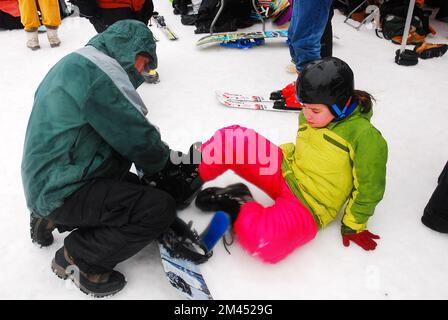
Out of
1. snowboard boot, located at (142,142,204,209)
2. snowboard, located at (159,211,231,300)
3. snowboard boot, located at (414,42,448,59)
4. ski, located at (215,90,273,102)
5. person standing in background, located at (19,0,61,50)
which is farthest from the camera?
person standing in background, located at (19,0,61,50)

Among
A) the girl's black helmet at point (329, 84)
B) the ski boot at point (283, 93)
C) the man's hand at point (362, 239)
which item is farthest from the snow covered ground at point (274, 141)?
the girl's black helmet at point (329, 84)

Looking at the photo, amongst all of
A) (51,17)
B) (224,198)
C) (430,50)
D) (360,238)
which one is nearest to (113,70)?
(224,198)

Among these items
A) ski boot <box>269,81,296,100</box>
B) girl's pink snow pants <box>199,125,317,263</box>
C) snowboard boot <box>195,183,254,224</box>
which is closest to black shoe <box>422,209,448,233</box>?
girl's pink snow pants <box>199,125,317,263</box>

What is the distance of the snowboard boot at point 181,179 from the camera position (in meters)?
1.95

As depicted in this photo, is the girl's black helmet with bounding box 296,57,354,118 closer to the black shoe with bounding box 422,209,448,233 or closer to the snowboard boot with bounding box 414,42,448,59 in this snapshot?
the black shoe with bounding box 422,209,448,233

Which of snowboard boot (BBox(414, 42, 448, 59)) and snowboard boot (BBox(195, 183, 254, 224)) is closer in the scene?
snowboard boot (BBox(195, 183, 254, 224))

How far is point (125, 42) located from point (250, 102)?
151cm

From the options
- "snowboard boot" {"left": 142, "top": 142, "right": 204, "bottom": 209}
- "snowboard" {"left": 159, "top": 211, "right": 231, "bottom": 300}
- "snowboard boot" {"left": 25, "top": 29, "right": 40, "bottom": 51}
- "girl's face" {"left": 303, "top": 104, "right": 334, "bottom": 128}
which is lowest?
"snowboard boot" {"left": 25, "top": 29, "right": 40, "bottom": 51}

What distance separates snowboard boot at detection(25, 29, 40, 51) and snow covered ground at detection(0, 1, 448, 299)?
0.08 meters

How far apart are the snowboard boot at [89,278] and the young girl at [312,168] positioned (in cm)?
56

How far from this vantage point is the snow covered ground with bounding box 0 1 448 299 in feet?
5.40

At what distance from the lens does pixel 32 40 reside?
13.4 feet
